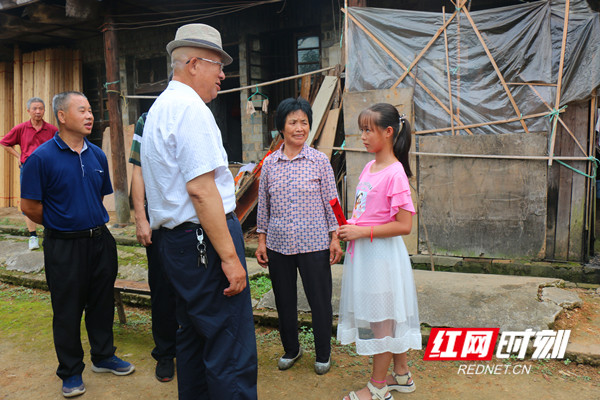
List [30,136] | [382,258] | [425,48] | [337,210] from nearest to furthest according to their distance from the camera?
1. [382,258]
2. [337,210]
3. [425,48]
4. [30,136]

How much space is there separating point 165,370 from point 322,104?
14.5 feet

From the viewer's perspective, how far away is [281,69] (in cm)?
880

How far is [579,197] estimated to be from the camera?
489 cm

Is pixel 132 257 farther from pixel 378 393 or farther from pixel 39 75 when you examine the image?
pixel 39 75

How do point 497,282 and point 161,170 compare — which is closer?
point 161,170

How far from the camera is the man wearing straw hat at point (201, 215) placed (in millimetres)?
1902

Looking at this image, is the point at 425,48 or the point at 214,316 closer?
the point at 214,316

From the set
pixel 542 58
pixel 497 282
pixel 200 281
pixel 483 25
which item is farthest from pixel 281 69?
pixel 200 281

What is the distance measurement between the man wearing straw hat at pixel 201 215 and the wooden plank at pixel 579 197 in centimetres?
422

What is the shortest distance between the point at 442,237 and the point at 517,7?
262 cm

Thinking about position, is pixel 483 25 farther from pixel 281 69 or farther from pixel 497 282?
pixel 281 69

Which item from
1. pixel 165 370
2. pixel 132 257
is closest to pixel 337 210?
pixel 165 370

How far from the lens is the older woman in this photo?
3.00 meters

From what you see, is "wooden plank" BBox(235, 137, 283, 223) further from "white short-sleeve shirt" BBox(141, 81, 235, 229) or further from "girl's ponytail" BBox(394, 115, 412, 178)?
"white short-sleeve shirt" BBox(141, 81, 235, 229)
